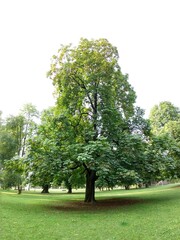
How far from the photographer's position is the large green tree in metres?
17.4

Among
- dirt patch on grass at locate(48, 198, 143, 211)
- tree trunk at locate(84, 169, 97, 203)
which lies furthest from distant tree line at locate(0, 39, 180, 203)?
dirt patch on grass at locate(48, 198, 143, 211)

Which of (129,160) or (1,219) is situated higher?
(129,160)

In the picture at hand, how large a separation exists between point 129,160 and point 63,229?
8.11 metres

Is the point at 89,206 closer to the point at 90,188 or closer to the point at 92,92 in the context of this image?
the point at 90,188

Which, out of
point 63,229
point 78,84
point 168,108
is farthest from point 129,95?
point 168,108

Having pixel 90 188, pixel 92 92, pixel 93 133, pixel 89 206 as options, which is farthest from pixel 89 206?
pixel 92 92

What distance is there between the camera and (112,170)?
14.3 metres

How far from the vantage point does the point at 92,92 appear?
18.1 metres

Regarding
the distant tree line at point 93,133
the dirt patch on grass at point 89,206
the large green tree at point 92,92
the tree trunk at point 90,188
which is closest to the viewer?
the distant tree line at point 93,133

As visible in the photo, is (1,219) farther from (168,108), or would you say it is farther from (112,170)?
(168,108)

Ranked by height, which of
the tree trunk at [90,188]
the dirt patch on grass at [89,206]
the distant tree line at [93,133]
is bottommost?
the dirt patch on grass at [89,206]

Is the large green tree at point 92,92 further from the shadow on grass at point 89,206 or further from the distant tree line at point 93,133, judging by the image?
the shadow on grass at point 89,206

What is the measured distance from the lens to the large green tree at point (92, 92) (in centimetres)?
1744

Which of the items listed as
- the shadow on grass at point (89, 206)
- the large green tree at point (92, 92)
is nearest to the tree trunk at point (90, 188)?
the large green tree at point (92, 92)
